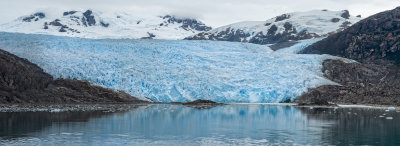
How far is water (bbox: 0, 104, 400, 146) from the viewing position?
23969mm

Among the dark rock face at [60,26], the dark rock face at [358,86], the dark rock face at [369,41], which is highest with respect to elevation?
the dark rock face at [60,26]

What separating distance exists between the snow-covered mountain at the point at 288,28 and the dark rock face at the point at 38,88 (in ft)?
236

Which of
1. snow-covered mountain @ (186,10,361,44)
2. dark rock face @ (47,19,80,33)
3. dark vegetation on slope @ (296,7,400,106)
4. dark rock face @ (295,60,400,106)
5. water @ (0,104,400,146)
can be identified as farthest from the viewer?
dark rock face @ (47,19,80,33)

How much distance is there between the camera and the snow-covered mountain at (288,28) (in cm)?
12319

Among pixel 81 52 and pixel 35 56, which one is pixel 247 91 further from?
pixel 35 56

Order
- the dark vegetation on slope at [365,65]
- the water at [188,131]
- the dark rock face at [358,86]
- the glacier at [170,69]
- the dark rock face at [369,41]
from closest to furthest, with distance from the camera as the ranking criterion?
the water at [188,131]
the glacier at [170,69]
the dark rock face at [358,86]
the dark vegetation on slope at [365,65]
the dark rock face at [369,41]

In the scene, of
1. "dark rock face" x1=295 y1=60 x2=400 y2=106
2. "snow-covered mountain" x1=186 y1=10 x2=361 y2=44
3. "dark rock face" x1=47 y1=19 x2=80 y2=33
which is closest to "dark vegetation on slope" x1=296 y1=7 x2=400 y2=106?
"dark rock face" x1=295 y1=60 x2=400 y2=106

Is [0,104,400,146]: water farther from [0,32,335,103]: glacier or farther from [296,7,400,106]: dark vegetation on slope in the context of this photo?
[296,7,400,106]: dark vegetation on slope

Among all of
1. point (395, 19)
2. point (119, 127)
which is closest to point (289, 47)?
point (395, 19)

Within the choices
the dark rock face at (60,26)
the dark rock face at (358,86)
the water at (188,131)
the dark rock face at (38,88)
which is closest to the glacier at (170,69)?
the dark rock face at (358,86)

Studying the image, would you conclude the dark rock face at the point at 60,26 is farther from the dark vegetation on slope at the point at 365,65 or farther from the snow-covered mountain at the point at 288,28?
the dark vegetation on slope at the point at 365,65

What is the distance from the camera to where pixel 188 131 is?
93.5ft

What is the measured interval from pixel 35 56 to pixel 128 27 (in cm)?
13145

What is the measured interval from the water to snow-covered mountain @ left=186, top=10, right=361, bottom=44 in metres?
87.3
